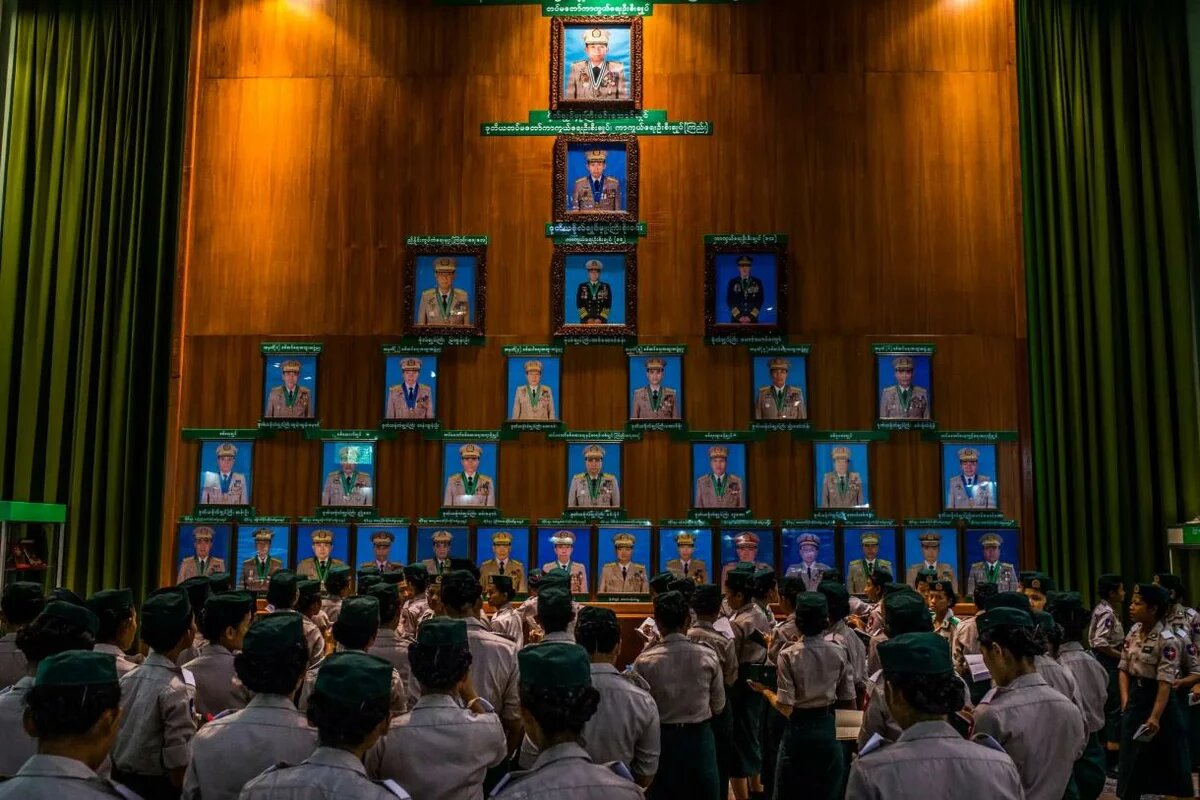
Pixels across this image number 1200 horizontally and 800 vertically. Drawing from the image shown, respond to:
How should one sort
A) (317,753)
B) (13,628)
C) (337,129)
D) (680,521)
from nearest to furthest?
1. (317,753)
2. (13,628)
3. (680,521)
4. (337,129)

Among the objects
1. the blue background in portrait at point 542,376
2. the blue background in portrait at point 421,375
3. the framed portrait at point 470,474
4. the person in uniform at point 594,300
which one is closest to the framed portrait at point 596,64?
the person in uniform at point 594,300

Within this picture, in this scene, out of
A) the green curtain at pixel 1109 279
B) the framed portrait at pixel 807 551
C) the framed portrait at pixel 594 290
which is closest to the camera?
the framed portrait at pixel 807 551

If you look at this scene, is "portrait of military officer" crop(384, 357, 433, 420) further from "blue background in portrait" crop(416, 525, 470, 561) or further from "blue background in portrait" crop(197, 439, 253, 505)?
"blue background in portrait" crop(197, 439, 253, 505)

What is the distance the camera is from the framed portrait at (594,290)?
1019 centimetres

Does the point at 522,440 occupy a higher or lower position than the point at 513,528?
higher

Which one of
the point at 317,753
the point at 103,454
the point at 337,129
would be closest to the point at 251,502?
the point at 103,454

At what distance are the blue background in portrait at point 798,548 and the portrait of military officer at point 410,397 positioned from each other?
360 centimetres

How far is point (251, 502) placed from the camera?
33.2ft

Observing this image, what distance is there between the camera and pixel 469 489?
395 inches

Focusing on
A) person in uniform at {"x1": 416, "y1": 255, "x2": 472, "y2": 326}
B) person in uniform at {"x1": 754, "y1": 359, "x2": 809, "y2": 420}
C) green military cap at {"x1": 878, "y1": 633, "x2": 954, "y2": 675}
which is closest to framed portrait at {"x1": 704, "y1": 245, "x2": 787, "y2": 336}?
person in uniform at {"x1": 754, "y1": 359, "x2": 809, "y2": 420}

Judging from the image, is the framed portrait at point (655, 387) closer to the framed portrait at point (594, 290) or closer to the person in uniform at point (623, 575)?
the framed portrait at point (594, 290)

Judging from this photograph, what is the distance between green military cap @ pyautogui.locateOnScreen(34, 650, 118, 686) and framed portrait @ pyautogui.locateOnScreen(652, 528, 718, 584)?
292 inches

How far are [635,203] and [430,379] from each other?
2.66 meters

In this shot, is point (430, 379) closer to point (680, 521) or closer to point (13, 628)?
point (680, 521)
